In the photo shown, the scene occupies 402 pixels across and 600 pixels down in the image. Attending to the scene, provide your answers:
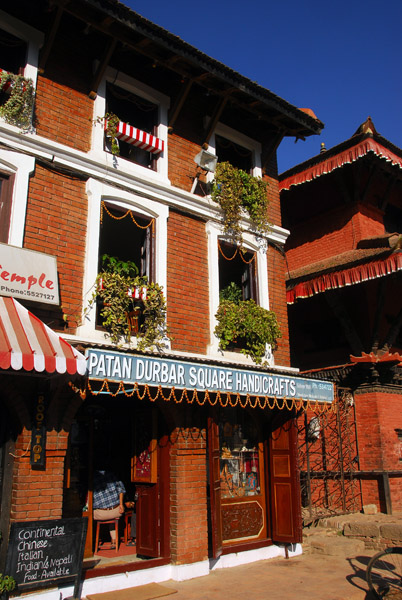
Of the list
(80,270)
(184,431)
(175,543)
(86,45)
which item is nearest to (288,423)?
(184,431)

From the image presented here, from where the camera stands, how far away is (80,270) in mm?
8375

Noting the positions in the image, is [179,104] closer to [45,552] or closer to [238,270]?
[238,270]

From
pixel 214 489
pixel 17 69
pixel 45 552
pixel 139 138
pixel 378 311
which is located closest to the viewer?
pixel 45 552

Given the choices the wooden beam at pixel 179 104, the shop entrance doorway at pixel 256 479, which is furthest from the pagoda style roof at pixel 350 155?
the shop entrance doorway at pixel 256 479

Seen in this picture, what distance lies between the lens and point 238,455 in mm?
10328

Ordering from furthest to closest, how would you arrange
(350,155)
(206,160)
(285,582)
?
(350,155) → (206,160) → (285,582)

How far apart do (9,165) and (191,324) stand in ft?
13.6

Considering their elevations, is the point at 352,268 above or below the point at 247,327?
above

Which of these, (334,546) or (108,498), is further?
(334,546)

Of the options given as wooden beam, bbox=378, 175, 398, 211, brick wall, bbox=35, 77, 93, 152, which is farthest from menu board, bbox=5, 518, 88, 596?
wooden beam, bbox=378, 175, 398, 211

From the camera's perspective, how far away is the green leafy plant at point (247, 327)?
9.98m

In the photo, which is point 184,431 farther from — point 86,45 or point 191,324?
point 86,45

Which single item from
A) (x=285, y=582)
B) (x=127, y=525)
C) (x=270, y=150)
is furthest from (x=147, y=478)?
(x=270, y=150)

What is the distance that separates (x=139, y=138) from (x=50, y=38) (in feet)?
7.22
